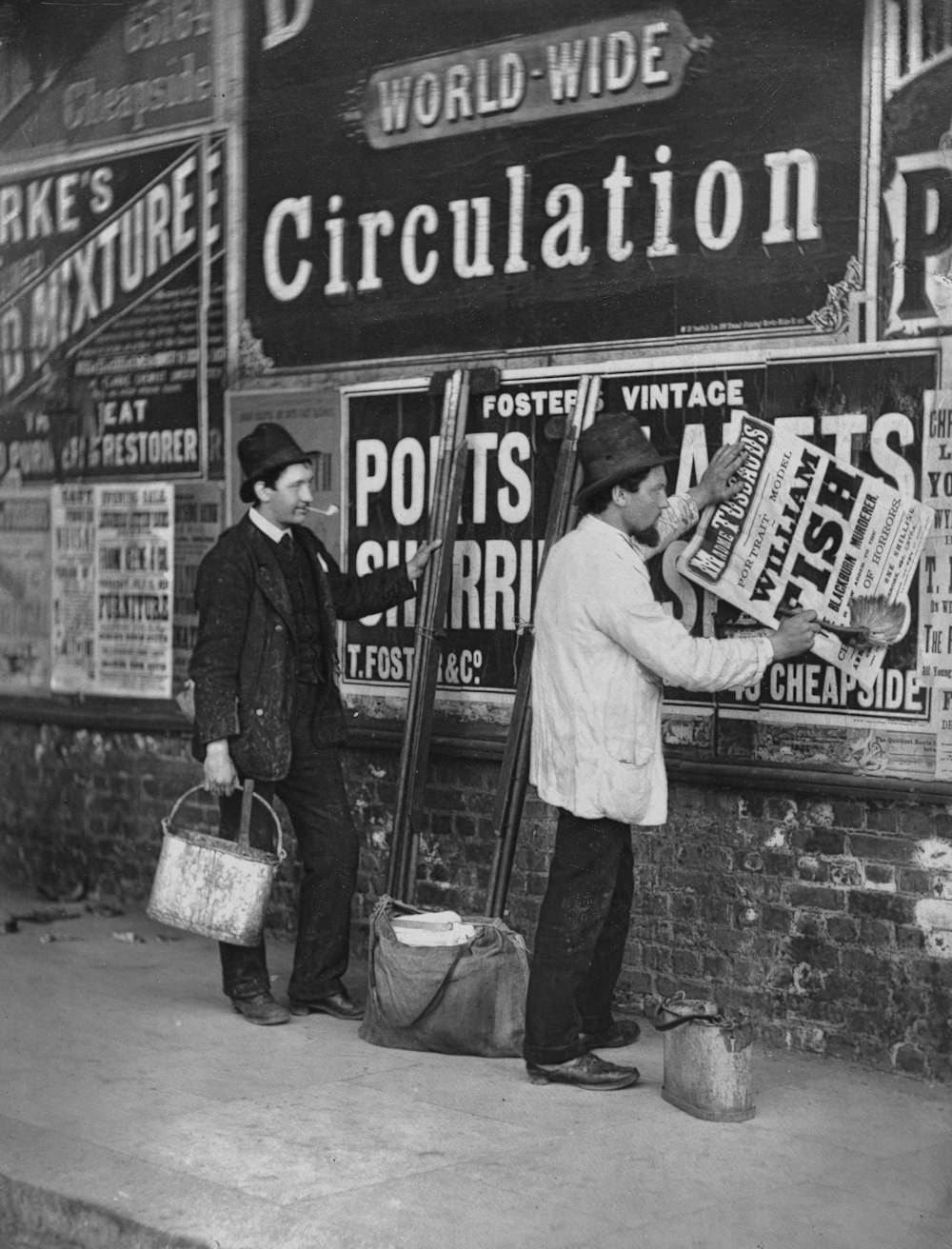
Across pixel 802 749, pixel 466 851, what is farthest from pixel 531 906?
pixel 802 749

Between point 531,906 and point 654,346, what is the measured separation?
231 centimetres

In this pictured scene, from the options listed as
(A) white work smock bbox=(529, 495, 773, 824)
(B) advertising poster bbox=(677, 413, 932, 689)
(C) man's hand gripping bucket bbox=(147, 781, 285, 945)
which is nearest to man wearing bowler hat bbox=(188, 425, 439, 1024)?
(C) man's hand gripping bucket bbox=(147, 781, 285, 945)

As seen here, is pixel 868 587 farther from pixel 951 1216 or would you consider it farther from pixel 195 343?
pixel 195 343

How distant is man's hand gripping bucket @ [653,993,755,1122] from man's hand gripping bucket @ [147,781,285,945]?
1.81m

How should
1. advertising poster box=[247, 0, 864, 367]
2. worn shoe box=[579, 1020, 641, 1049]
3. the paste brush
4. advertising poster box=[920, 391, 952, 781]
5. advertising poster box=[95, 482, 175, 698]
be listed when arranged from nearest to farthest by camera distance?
advertising poster box=[920, 391, 952, 781] → the paste brush → worn shoe box=[579, 1020, 641, 1049] → advertising poster box=[247, 0, 864, 367] → advertising poster box=[95, 482, 175, 698]

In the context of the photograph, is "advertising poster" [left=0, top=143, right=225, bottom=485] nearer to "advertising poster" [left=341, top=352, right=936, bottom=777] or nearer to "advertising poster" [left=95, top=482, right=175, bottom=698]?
"advertising poster" [left=95, top=482, right=175, bottom=698]

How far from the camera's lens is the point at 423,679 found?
8164 millimetres

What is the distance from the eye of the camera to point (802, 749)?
712 centimetres

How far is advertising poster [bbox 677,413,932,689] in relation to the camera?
6.87 meters

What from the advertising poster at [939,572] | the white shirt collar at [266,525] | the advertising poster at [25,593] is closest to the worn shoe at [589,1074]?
the advertising poster at [939,572]

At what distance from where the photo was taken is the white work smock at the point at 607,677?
643 centimetres

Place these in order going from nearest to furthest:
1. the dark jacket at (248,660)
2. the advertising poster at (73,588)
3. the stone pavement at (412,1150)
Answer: the stone pavement at (412,1150)
the dark jacket at (248,660)
the advertising poster at (73,588)

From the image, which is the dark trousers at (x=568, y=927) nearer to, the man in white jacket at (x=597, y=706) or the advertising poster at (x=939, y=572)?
the man in white jacket at (x=597, y=706)

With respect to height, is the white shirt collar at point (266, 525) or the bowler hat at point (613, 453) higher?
the bowler hat at point (613, 453)
